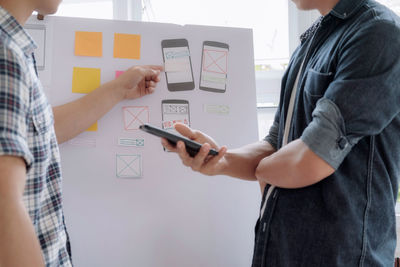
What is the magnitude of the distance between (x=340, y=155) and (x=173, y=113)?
25.7 inches

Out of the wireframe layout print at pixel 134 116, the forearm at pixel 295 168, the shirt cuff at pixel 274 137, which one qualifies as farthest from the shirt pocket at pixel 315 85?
the wireframe layout print at pixel 134 116

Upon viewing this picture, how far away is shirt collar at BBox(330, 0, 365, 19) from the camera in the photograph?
843mm

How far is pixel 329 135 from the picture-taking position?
29.3 inches

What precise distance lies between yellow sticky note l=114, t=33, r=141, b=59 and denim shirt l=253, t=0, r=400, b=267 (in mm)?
619

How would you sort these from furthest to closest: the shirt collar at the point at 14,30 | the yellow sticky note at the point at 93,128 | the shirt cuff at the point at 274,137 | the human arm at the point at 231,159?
the yellow sticky note at the point at 93,128, the shirt cuff at the point at 274,137, the human arm at the point at 231,159, the shirt collar at the point at 14,30

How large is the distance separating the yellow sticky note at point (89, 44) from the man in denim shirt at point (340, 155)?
0.53 m

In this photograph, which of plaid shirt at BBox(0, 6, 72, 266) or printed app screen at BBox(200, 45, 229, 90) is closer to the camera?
plaid shirt at BBox(0, 6, 72, 266)

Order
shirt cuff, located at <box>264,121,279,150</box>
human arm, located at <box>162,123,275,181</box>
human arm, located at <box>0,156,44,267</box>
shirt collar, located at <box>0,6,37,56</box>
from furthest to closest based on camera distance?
shirt cuff, located at <box>264,121,279,150</box> < human arm, located at <box>162,123,275,181</box> < shirt collar, located at <box>0,6,37,56</box> < human arm, located at <box>0,156,44,267</box>

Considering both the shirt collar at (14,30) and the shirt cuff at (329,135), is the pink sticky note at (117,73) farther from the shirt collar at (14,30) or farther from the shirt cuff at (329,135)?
the shirt cuff at (329,135)

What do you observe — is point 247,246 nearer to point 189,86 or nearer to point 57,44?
point 189,86

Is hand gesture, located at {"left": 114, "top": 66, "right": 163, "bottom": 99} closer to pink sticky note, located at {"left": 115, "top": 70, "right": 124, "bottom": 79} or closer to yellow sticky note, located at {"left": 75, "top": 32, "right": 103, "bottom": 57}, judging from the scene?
pink sticky note, located at {"left": 115, "top": 70, "right": 124, "bottom": 79}

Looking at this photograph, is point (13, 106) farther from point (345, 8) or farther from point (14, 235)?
point (345, 8)

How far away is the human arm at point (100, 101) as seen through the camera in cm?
115

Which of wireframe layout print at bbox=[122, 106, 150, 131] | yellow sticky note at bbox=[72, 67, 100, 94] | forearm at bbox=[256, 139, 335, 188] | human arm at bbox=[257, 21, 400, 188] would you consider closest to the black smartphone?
forearm at bbox=[256, 139, 335, 188]
